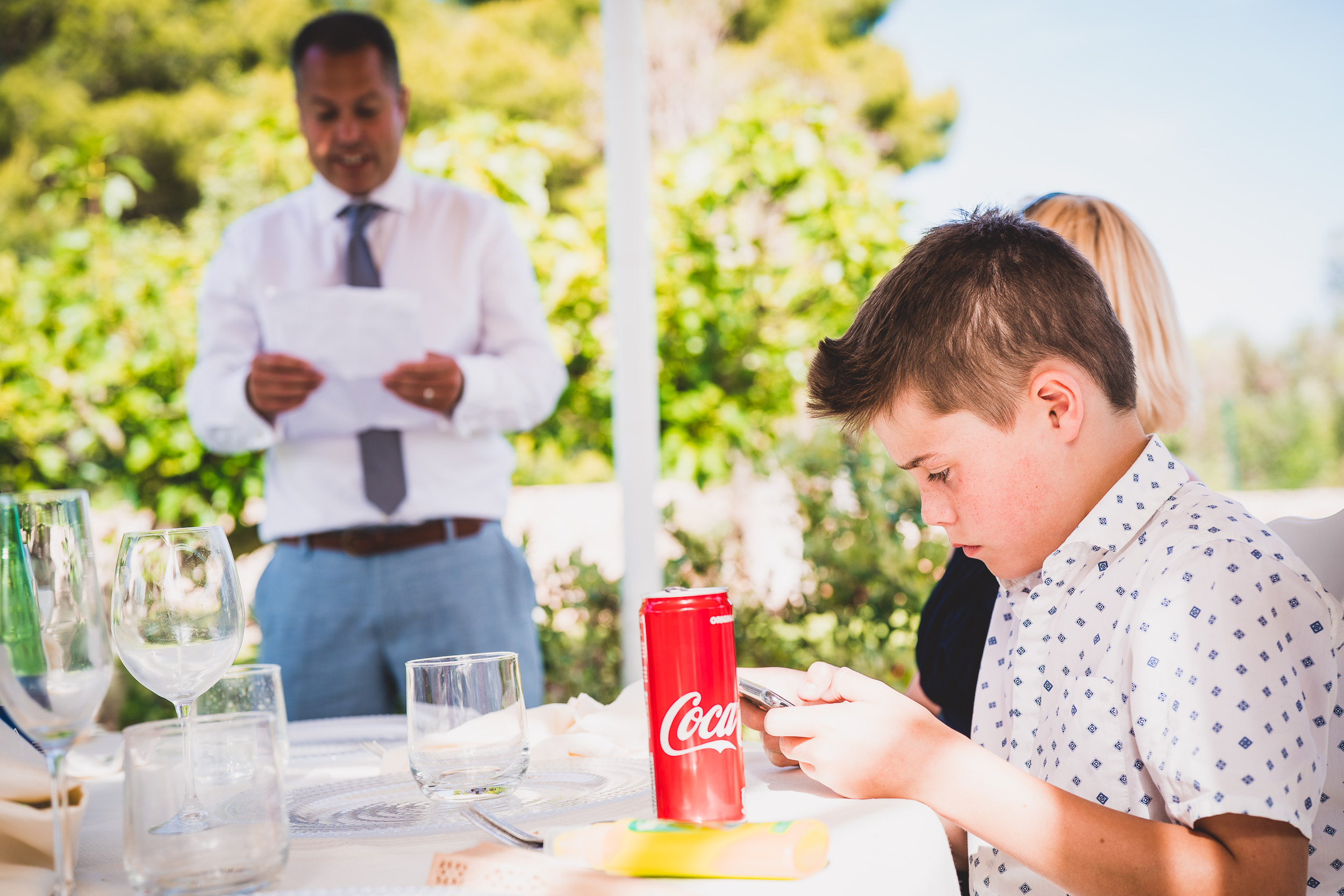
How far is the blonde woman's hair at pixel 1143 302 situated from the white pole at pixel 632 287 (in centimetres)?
156

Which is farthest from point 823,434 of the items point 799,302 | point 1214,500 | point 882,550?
point 1214,500

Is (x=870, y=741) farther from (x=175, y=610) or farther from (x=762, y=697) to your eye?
(x=175, y=610)

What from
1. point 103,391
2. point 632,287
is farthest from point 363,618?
point 103,391

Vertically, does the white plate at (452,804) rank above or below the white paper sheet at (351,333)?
below

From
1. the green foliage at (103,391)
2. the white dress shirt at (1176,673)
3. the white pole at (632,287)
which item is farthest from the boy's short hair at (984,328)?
the green foliage at (103,391)

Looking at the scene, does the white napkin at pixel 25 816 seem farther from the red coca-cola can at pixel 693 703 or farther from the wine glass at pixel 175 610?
the red coca-cola can at pixel 693 703

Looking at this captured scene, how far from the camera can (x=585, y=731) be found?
51.2 inches

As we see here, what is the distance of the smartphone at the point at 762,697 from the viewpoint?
104 cm

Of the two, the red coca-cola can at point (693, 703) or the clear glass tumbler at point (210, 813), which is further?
the red coca-cola can at point (693, 703)

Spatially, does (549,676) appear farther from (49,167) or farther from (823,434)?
(49,167)

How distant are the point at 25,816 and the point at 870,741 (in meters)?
0.68

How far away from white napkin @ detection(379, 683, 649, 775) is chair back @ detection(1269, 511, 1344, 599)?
0.79 meters

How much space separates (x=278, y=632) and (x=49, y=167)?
347 centimetres

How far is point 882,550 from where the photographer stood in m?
3.53
